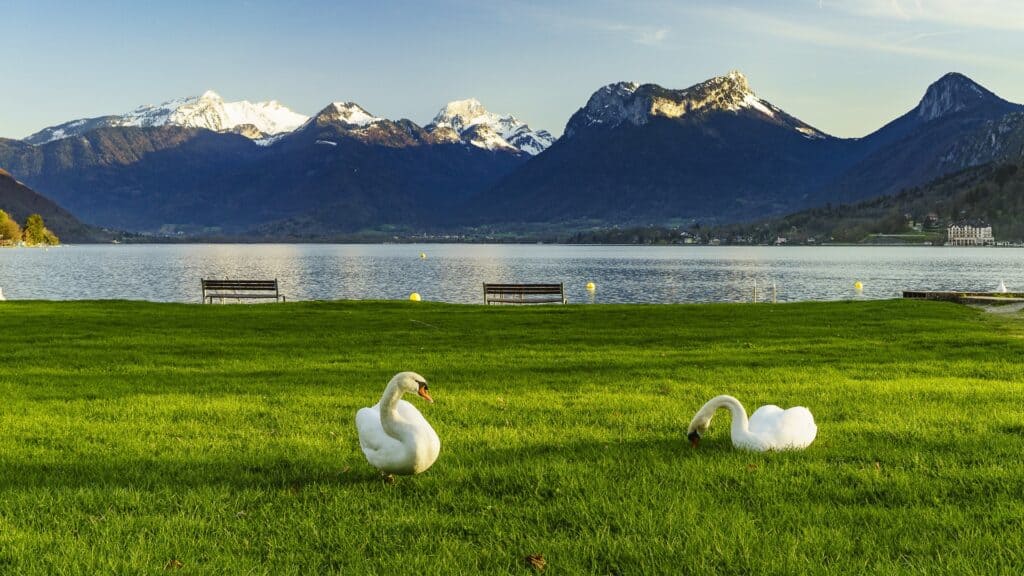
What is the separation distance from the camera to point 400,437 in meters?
7.75

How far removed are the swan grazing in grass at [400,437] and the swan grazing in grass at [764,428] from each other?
3.63 meters

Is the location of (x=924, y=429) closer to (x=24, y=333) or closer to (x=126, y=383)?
(x=126, y=383)

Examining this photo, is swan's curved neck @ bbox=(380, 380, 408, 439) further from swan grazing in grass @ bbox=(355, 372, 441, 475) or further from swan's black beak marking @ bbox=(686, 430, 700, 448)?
swan's black beak marking @ bbox=(686, 430, 700, 448)

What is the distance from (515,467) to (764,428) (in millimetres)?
3304

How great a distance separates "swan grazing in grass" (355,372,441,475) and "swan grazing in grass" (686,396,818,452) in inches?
143

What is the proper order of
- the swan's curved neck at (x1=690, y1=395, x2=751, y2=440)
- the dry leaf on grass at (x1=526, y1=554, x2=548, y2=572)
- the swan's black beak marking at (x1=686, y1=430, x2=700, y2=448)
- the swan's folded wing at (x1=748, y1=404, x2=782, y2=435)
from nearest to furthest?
the dry leaf on grass at (x1=526, y1=554, x2=548, y2=572) → the swan's curved neck at (x1=690, y1=395, x2=751, y2=440) → the swan's folded wing at (x1=748, y1=404, x2=782, y2=435) → the swan's black beak marking at (x1=686, y1=430, x2=700, y2=448)

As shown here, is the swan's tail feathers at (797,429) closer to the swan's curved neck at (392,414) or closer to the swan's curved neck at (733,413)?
the swan's curved neck at (733,413)

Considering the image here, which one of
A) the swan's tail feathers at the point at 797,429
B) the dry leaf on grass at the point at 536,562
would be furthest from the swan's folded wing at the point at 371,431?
the swan's tail feathers at the point at 797,429

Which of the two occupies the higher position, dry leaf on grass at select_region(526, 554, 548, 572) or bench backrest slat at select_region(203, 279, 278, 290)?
bench backrest slat at select_region(203, 279, 278, 290)

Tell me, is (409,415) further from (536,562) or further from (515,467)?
(536,562)

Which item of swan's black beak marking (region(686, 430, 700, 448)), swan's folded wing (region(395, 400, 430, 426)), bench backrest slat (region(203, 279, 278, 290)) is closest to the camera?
swan's folded wing (region(395, 400, 430, 426))

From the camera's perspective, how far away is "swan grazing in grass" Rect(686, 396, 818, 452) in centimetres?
930

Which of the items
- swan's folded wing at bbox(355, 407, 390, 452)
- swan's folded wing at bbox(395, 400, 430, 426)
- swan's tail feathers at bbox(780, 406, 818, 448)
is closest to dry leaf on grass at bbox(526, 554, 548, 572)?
swan's folded wing at bbox(395, 400, 430, 426)

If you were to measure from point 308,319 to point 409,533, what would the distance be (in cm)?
2372
